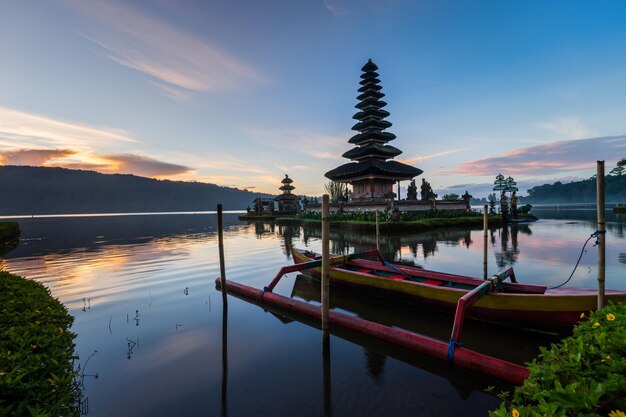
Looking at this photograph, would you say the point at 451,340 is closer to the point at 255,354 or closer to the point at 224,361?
the point at 255,354

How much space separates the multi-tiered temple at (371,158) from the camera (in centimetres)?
3762

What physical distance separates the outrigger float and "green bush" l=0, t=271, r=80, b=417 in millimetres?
4898

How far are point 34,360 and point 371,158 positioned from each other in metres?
39.6

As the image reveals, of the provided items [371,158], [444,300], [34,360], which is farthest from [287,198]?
[34,360]

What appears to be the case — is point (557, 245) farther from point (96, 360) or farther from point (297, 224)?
point (297, 224)

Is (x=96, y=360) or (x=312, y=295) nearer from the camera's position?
(x=96, y=360)

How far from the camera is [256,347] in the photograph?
670 centimetres

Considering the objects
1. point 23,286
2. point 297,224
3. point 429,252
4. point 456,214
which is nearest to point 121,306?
point 23,286

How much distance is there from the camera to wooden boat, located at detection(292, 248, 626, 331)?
224 inches

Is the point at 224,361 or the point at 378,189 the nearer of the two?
the point at 224,361

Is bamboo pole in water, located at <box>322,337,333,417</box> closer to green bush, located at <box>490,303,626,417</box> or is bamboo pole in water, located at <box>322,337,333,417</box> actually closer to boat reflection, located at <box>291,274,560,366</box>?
boat reflection, located at <box>291,274,560,366</box>

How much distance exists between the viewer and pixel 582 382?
1.88 m

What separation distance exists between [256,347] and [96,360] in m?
3.38

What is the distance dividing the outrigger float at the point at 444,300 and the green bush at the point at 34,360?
4898 mm
